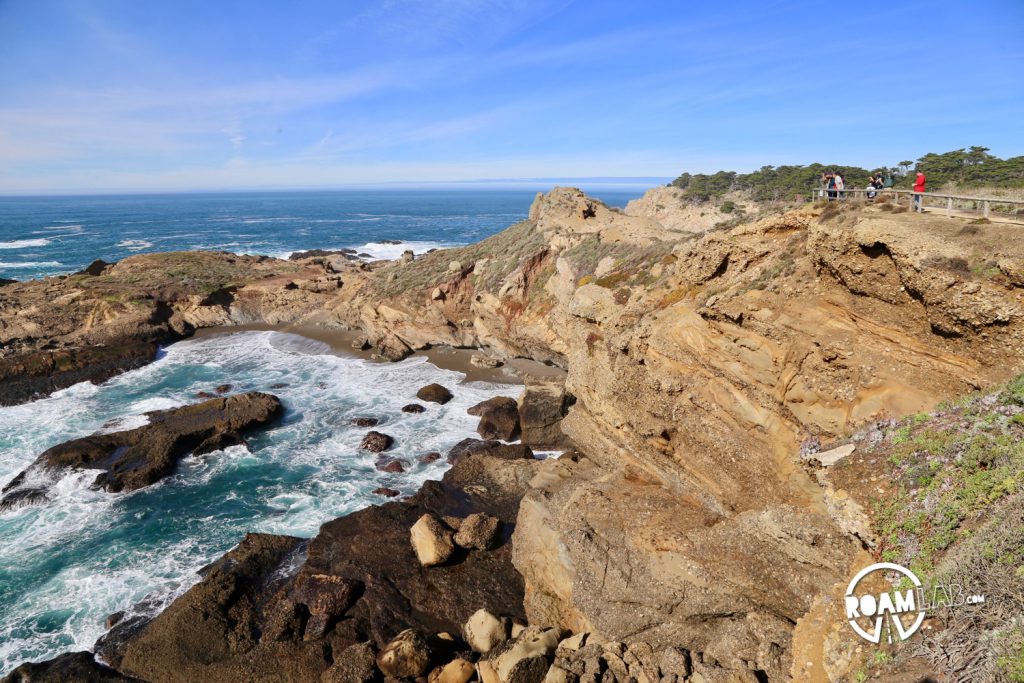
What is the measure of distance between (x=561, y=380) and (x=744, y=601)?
1833 centimetres

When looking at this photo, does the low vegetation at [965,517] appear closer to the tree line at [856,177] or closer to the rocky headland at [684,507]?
the rocky headland at [684,507]

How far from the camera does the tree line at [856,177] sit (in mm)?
35656

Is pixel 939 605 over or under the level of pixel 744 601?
over

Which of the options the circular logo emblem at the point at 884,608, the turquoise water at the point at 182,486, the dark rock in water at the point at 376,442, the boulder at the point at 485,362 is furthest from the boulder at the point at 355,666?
the boulder at the point at 485,362

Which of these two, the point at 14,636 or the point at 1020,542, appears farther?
the point at 14,636

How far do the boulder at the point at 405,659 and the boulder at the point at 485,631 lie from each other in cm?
126

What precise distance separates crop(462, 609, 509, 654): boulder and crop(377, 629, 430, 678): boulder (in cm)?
126

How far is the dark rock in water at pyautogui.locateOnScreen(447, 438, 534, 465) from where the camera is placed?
21875 millimetres

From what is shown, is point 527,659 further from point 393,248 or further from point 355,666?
point 393,248

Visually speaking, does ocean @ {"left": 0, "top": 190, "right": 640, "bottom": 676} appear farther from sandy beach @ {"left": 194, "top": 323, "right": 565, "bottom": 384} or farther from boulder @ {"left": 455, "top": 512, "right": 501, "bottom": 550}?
boulder @ {"left": 455, "top": 512, "right": 501, "bottom": 550}

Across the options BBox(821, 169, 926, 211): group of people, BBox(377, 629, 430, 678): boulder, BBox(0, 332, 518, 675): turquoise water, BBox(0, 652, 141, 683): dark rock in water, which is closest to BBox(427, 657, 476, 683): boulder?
BBox(377, 629, 430, 678): boulder

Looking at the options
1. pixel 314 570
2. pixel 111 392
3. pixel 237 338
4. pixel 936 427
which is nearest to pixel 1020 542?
pixel 936 427

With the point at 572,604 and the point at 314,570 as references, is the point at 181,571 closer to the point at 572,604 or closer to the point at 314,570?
the point at 314,570

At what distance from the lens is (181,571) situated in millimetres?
16797
